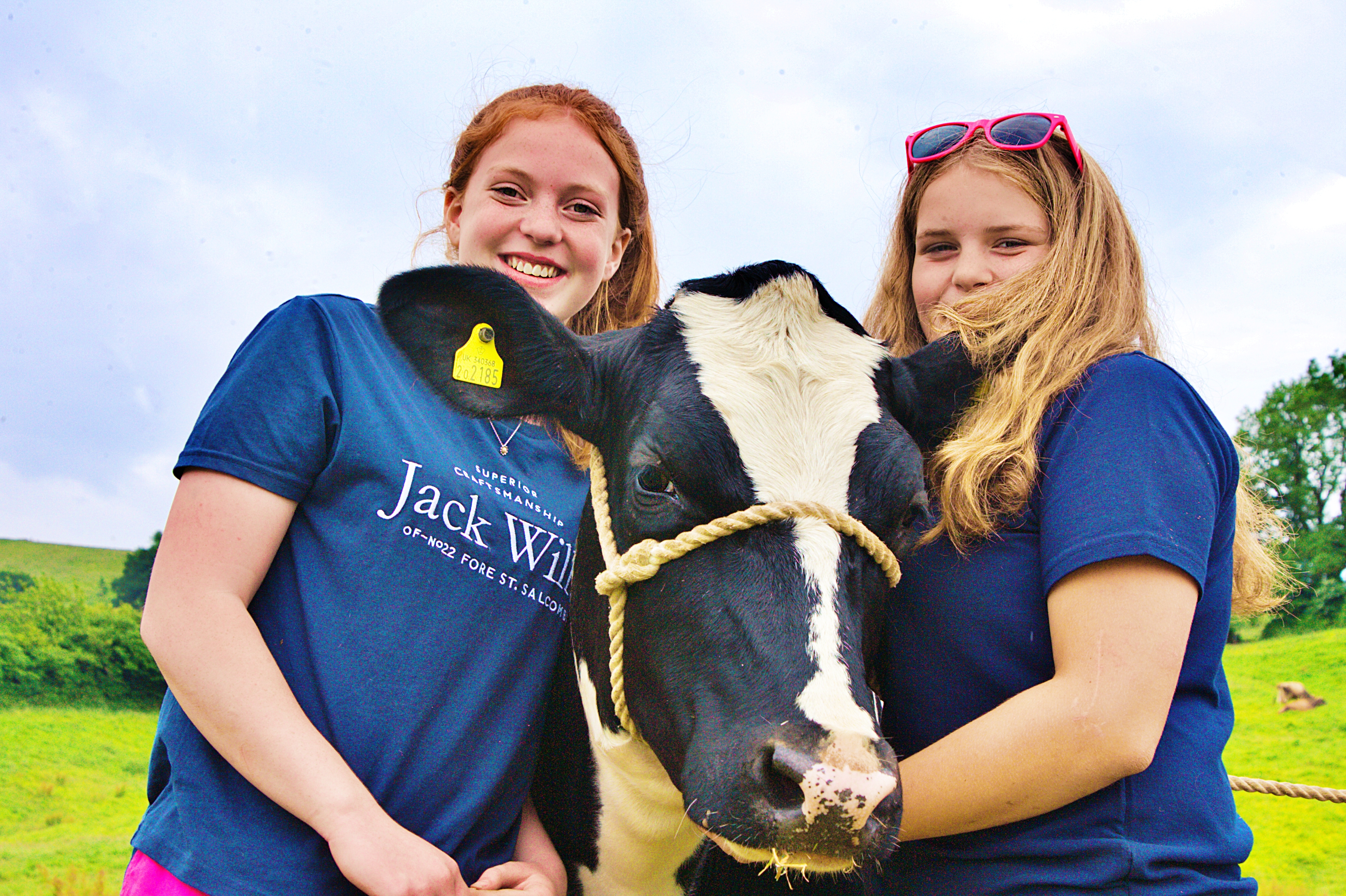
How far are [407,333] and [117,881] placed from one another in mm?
7412

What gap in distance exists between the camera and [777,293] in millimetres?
2098

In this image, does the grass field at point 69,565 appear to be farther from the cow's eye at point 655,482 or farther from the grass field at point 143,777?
the cow's eye at point 655,482

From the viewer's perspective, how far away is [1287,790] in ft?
9.23

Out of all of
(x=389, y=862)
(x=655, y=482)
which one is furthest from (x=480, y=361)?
(x=389, y=862)

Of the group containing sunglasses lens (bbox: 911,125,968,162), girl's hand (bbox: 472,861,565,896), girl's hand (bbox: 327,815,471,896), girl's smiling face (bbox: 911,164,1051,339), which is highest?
sunglasses lens (bbox: 911,125,968,162)

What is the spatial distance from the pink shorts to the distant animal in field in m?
11.1

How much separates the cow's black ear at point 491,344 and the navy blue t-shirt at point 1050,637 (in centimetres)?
95

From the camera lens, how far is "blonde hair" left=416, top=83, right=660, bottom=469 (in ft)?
9.16

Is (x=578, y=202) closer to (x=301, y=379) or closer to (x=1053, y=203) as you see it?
(x=301, y=379)

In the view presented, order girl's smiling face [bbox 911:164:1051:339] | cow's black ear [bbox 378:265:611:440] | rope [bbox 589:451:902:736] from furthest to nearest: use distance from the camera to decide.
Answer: girl's smiling face [bbox 911:164:1051:339] → cow's black ear [bbox 378:265:611:440] → rope [bbox 589:451:902:736]

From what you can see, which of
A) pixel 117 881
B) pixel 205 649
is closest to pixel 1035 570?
pixel 205 649

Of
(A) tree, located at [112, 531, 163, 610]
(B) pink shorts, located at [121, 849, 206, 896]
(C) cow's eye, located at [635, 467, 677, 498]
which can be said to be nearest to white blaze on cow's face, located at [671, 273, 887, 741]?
(C) cow's eye, located at [635, 467, 677, 498]

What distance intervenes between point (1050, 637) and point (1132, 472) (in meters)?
0.39

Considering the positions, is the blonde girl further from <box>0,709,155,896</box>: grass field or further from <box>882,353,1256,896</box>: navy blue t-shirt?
<box>0,709,155,896</box>: grass field
